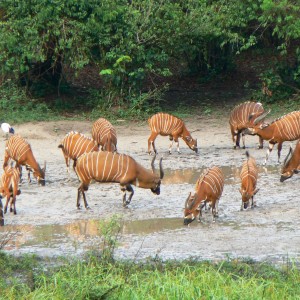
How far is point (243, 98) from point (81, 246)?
11613 millimetres

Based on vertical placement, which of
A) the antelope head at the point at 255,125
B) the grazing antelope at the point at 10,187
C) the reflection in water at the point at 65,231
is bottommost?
the reflection in water at the point at 65,231

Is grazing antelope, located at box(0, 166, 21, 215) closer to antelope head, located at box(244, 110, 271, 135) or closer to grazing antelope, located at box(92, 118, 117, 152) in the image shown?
grazing antelope, located at box(92, 118, 117, 152)

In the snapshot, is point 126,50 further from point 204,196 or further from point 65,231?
point 65,231

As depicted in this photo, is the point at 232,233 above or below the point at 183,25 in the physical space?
below

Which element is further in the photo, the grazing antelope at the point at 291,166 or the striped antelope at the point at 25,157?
the striped antelope at the point at 25,157

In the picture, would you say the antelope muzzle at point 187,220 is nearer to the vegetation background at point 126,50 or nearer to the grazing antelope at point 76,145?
the grazing antelope at point 76,145

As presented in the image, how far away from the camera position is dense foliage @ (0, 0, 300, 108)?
18.9m

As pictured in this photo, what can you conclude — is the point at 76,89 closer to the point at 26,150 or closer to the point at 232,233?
the point at 26,150

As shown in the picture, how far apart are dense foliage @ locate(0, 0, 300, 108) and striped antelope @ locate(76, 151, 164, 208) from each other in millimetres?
6632

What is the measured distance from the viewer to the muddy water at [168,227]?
10.2 m

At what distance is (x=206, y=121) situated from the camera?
63.4ft

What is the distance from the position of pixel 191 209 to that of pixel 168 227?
372 mm

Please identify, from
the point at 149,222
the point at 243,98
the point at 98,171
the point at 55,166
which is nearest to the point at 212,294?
the point at 149,222

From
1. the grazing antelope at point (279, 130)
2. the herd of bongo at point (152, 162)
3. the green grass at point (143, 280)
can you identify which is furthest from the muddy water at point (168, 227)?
the grazing antelope at point (279, 130)
